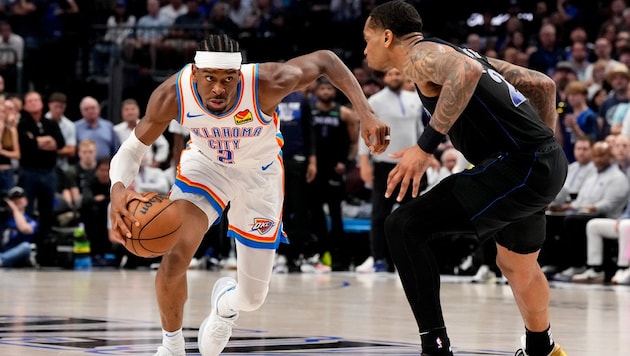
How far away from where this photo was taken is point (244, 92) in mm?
5801

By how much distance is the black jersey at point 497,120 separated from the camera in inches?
208

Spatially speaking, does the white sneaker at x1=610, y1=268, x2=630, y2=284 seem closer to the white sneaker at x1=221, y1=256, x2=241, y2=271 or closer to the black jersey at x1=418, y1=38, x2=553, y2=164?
the white sneaker at x1=221, y1=256, x2=241, y2=271

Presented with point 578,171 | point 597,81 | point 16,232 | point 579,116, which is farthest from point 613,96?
point 16,232

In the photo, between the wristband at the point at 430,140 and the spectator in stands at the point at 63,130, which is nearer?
the wristband at the point at 430,140

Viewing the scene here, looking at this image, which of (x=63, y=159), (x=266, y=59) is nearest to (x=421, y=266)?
(x=63, y=159)

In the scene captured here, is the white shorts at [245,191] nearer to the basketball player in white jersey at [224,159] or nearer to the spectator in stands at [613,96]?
the basketball player in white jersey at [224,159]

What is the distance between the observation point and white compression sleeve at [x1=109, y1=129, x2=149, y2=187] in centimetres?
561

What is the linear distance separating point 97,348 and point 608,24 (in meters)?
11.6

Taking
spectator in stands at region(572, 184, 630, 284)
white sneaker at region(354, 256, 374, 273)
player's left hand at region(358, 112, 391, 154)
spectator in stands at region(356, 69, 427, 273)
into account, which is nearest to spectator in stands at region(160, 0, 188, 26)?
spectator in stands at region(356, 69, 427, 273)

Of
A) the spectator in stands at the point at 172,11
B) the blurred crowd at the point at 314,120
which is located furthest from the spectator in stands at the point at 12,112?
the spectator in stands at the point at 172,11

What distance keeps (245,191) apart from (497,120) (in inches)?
61.1

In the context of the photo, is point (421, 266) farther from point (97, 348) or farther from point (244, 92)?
point (97, 348)

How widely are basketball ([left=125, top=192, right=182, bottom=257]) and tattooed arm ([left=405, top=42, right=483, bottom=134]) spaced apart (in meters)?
1.34

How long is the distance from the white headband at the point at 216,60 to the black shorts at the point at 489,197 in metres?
1.15
